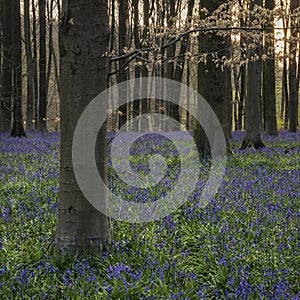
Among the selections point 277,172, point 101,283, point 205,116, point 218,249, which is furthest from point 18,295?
point 205,116

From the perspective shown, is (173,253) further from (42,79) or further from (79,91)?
(42,79)

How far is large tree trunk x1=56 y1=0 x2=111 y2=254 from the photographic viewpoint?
427 cm

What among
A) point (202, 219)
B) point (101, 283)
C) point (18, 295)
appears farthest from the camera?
point (202, 219)

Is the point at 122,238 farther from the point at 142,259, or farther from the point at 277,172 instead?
the point at 277,172

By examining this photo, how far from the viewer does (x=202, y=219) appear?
5.87 meters

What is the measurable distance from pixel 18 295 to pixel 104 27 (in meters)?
2.81

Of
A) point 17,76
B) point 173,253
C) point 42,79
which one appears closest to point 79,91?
point 173,253

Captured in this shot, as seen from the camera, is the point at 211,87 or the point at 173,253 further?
the point at 211,87

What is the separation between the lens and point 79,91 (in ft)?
14.2

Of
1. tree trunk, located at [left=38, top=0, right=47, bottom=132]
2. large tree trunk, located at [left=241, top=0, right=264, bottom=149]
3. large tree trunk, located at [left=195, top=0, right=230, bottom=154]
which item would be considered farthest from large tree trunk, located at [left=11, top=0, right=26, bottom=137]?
large tree trunk, located at [left=241, top=0, right=264, bottom=149]

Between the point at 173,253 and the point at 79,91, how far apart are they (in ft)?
6.66

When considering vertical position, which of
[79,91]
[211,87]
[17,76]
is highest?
[17,76]

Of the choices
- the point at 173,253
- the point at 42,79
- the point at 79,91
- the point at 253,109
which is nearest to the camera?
the point at 79,91

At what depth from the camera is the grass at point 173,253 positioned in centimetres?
371
